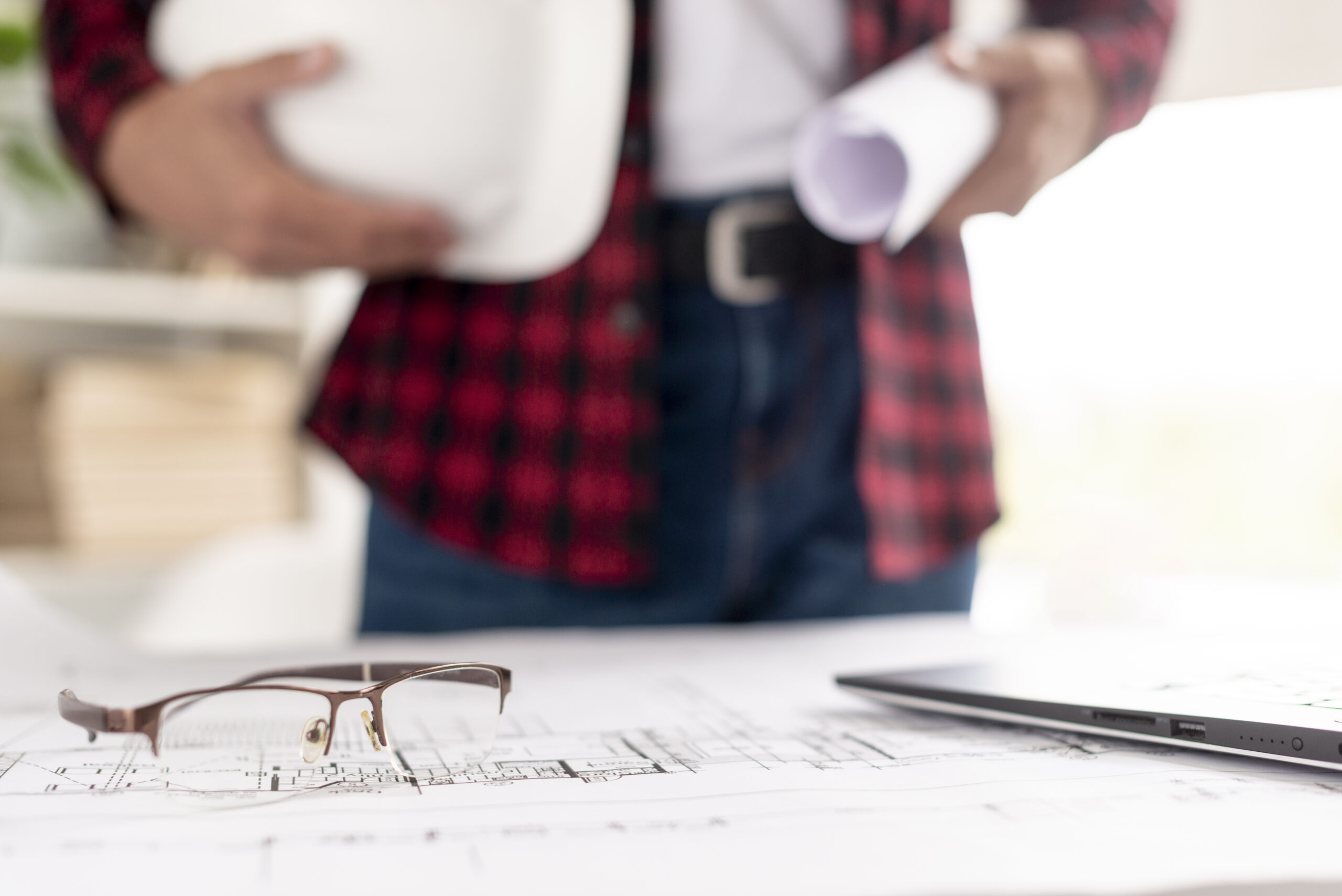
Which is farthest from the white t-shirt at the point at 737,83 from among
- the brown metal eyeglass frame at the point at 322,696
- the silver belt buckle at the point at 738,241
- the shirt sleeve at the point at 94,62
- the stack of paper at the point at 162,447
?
the stack of paper at the point at 162,447

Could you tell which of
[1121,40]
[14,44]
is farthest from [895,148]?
[14,44]

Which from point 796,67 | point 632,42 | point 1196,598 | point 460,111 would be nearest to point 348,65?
point 460,111

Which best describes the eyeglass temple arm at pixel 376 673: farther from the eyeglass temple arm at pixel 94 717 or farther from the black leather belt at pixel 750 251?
the black leather belt at pixel 750 251

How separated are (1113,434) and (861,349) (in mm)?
739

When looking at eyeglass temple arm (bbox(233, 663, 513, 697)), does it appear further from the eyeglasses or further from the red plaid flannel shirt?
the red plaid flannel shirt

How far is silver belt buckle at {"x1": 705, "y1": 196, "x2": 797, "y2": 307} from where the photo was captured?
2.11ft

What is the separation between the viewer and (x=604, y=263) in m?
0.65

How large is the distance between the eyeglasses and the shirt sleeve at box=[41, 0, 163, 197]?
44 cm

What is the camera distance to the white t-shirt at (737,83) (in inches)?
24.9

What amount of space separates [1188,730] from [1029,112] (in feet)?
1.14

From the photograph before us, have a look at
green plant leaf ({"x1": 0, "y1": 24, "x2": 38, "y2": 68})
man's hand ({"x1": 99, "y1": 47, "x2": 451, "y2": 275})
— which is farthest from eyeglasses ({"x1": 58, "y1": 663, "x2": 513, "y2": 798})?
green plant leaf ({"x1": 0, "y1": 24, "x2": 38, "y2": 68})

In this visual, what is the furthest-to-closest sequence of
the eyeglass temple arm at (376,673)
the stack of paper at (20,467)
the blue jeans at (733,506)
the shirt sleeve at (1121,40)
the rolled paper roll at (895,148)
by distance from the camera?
the stack of paper at (20,467) → the blue jeans at (733,506) → the shirt sleeve at (1121,40) → the rolled paper roll at (895,148) → the eyeglass temple arm at (376,673)

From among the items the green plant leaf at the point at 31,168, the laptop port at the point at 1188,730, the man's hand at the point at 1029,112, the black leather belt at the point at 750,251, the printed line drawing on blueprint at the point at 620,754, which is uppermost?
the green plant leaf at the point at 31,168

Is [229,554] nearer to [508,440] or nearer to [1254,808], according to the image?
[508,440]
